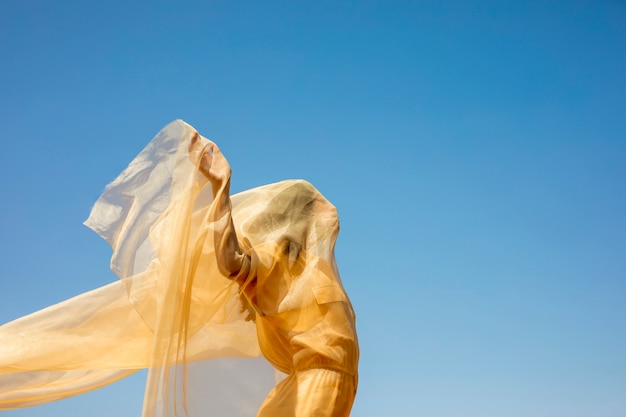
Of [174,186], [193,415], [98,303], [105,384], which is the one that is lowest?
[193,415]

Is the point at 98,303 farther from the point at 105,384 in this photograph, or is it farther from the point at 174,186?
the point at 174,186

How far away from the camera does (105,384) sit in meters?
5.78

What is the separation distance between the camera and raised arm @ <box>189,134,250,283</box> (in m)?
5.22

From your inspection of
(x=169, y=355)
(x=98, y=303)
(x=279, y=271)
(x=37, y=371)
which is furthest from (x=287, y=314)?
(x=37, y=371)

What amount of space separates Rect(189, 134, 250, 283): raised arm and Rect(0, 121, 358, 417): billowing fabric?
1cm

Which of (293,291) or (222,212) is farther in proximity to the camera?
(293,291)

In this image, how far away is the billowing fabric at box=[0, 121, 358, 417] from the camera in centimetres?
528

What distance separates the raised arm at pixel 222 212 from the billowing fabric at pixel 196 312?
0.05 ft

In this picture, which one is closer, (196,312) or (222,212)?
(222,212)

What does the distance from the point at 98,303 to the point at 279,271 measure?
1183 millimetres

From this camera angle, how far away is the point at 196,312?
552 cm

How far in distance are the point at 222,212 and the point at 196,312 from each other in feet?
2.22

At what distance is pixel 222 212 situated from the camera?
5301mm

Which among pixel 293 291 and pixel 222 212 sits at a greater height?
pixel 222 212
